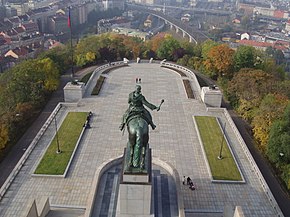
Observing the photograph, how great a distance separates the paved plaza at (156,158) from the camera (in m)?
25.8

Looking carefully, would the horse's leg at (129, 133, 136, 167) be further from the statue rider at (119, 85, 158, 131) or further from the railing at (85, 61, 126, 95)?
the railing at (85, 61, 126, 95)

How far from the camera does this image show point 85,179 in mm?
28031

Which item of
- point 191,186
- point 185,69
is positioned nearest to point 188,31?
point 185,69

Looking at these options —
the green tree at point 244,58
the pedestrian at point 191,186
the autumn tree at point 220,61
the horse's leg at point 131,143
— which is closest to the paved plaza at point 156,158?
the pedestrian at point 191,186

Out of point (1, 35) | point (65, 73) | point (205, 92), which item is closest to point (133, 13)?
point (1, 35)

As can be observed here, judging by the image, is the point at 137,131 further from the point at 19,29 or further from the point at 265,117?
the point at 19,29

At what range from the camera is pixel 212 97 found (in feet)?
146

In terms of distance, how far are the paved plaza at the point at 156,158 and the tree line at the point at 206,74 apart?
11.0 ft

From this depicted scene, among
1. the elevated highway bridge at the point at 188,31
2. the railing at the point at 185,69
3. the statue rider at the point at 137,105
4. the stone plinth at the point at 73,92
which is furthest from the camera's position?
the elevated highway bridge at the point at 188,31

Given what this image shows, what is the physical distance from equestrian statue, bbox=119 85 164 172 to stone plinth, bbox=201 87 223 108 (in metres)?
26.1

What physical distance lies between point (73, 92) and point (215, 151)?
20922 millimetres

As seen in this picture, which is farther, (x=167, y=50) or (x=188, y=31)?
(x=188, y=31)

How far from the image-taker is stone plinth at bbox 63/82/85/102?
43969 millimetres

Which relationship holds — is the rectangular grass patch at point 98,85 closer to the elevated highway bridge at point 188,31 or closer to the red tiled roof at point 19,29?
the red tiled roof at point 19,29
